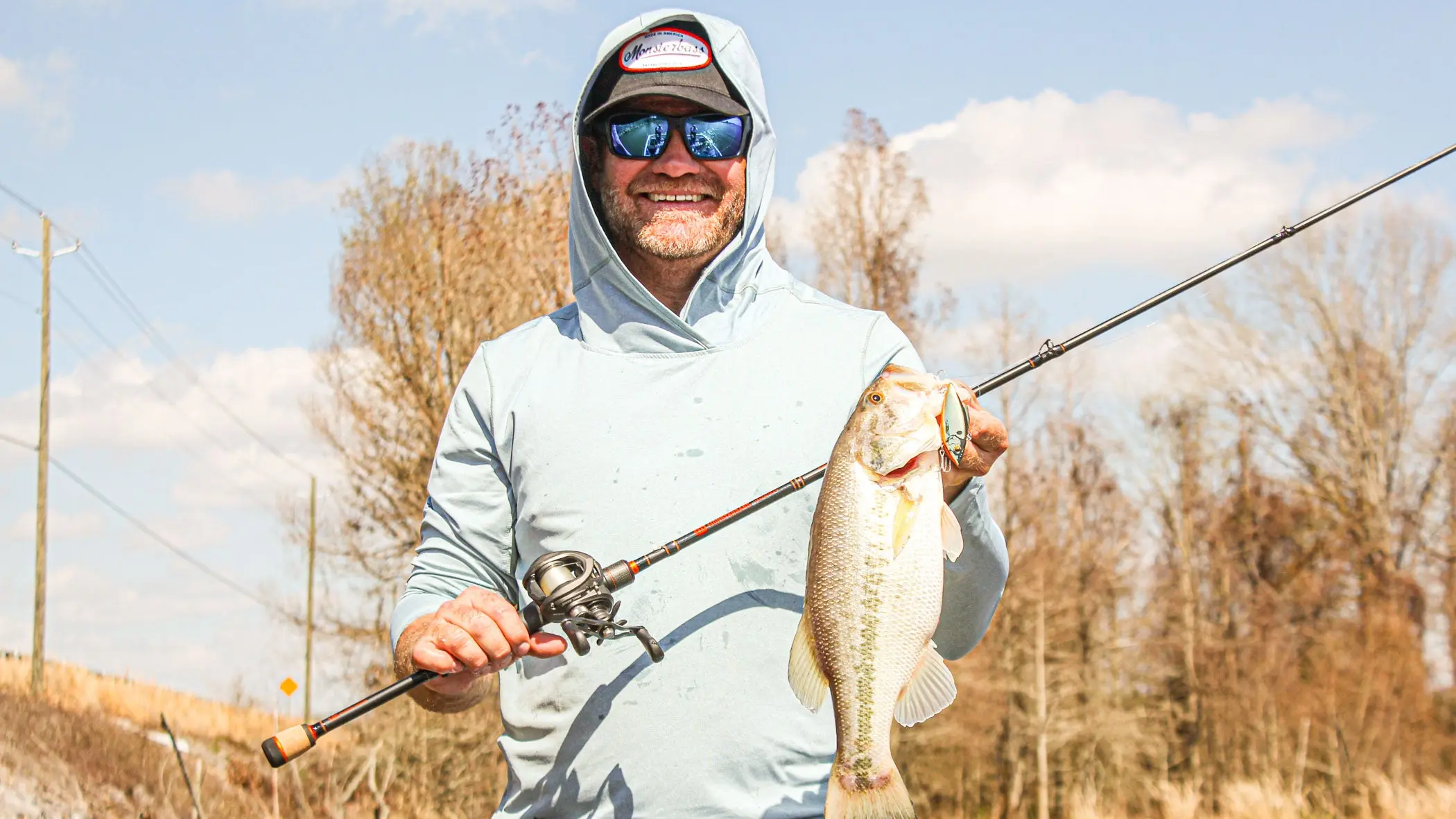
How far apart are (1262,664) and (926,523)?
31.7 m

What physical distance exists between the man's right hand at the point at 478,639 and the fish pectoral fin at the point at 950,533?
2.68ft

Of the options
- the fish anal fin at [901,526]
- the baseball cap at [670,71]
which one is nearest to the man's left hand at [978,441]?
the fish anal fin at [901,526]

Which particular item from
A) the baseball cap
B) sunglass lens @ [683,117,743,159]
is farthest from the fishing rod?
the baseball cap

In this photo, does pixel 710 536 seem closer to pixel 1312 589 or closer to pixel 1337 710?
pixel 1337 710

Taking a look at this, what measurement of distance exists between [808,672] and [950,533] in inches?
16.1

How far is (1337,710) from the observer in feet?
89.5

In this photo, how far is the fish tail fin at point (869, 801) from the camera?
2.56 meters

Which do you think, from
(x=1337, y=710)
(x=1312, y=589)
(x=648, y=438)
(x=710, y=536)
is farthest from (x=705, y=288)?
(x=1312, y=589)

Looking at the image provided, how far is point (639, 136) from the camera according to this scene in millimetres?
3412

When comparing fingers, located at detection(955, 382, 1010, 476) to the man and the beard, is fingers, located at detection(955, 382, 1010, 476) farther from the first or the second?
the beard

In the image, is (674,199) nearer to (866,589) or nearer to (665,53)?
(665,53)

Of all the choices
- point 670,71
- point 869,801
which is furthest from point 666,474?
point 670,71

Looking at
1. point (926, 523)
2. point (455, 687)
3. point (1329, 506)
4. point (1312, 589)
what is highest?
point (1329, 506)

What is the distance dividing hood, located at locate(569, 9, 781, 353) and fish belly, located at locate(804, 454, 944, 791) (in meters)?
0.69
